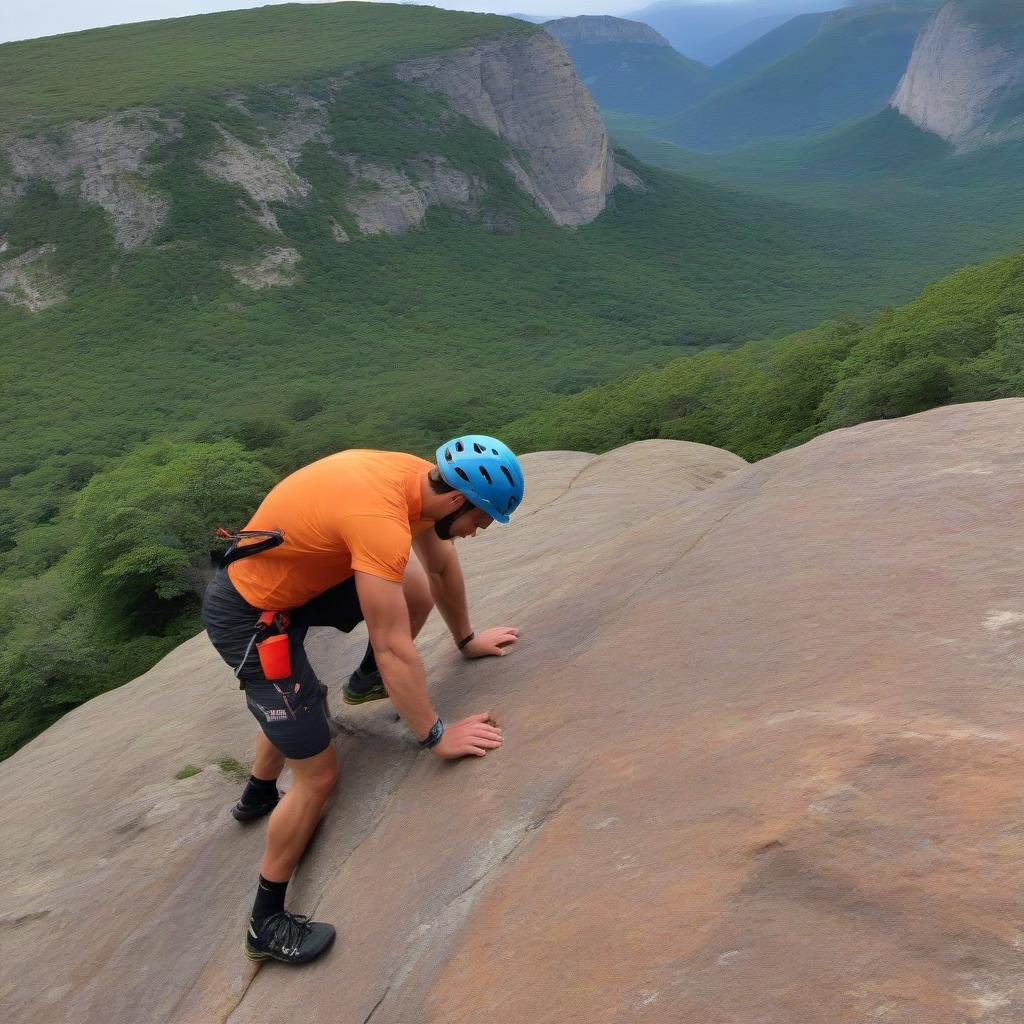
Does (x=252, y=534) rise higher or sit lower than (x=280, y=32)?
lower

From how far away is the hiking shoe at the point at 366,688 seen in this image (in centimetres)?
477

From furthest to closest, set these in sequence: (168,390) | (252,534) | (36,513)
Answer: (168,390) < (36,513) < (252,534)

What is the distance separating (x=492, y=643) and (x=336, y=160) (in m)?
84.2

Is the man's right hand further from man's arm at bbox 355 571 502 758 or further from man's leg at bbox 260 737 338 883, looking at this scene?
man's leg at bbox 260 737 338 883

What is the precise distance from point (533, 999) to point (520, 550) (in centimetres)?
513

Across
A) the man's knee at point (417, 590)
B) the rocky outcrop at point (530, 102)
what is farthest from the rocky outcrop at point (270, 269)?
the man's knee at point (417, 590)

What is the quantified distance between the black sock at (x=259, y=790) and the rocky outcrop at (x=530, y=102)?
308ft

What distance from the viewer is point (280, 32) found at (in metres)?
106

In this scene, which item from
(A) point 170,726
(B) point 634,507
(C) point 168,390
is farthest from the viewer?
(C) point 168,390

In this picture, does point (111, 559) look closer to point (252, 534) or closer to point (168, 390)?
point (252, 534)

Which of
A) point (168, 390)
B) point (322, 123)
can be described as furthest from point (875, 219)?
point (168, 390)

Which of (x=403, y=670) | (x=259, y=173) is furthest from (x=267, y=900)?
(x=259, y=173)

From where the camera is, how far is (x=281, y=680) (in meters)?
3.81

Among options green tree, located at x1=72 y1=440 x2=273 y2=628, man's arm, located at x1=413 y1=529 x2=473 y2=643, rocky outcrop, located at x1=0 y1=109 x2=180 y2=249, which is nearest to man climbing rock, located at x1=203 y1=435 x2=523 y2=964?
man's arm, located at x1=413 y1=529 x2=473 y2=643
